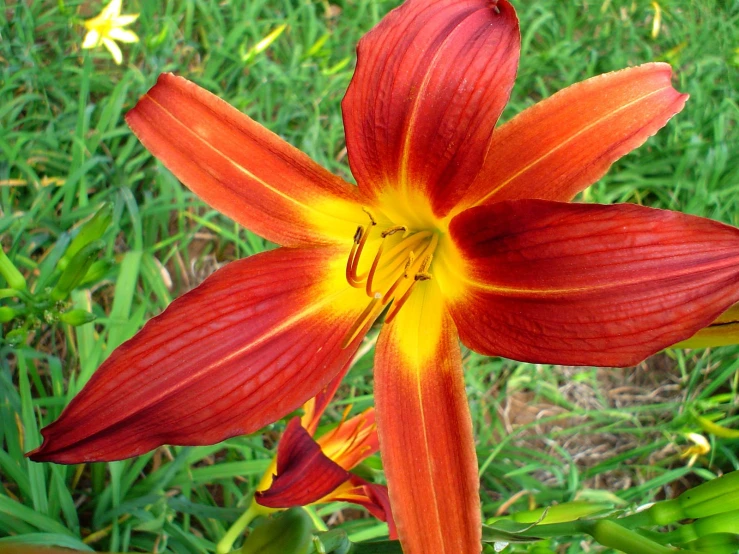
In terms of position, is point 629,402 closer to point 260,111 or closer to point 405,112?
point 260,111

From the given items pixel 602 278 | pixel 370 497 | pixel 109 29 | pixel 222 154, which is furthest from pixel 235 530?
pixel 109 29

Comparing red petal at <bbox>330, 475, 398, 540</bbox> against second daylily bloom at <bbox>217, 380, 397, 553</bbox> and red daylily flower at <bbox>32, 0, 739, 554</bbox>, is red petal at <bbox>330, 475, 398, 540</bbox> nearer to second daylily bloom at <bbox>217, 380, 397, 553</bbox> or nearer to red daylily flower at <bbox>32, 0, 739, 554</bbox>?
second daylily bloom at <bbox>217, 380, 397, 553</bbox>

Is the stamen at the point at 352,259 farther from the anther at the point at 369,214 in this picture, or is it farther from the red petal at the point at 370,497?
the red petal at the point at 370,497

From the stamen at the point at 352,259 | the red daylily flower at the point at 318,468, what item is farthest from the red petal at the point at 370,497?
the stamen at the point at 352,259

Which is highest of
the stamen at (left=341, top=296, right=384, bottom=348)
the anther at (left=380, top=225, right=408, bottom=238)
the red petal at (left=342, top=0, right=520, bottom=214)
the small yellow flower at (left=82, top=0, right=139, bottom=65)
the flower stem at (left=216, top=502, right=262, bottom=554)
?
the small yellow flower at (left=82, top=0, right=139, bottom=65)

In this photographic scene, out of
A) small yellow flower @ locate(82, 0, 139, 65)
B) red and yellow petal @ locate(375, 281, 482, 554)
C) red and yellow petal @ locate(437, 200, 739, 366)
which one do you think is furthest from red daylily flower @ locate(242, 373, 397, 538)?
small yellow flower @ locate(82, 0, 139, 65)

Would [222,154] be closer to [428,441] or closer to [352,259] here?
[352,259]

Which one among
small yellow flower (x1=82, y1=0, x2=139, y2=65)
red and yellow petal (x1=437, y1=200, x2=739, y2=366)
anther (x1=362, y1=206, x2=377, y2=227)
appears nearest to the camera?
red and yellow petal (x1=437, y1=200, x2=739, y2=366)
